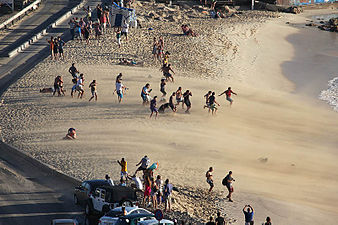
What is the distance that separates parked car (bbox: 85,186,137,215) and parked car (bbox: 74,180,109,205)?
53 cm

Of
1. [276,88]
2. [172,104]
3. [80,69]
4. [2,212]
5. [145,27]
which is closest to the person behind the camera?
[2,212]

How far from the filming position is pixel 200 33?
5306cm

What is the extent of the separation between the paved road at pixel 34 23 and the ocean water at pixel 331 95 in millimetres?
20641

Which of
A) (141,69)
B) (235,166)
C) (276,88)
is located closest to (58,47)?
(141,69)

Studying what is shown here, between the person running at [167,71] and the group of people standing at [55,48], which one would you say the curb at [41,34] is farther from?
the person running at [167,71]

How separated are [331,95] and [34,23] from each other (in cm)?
2444

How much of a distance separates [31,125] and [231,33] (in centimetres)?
2814

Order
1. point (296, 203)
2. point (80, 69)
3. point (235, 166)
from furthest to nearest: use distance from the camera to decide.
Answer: point (80, 69)
point (235, 166)
point (296, 203)

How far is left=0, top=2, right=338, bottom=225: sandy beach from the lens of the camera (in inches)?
993

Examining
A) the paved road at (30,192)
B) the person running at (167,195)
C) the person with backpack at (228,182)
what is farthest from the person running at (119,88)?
the person running at (167,195)

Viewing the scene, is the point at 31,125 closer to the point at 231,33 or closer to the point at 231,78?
the point at 231,78

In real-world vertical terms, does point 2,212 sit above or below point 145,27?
below

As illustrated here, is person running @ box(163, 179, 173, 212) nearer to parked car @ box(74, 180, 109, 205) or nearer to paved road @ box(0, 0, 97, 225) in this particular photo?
parked car @ box(74, 180, 109, 205)

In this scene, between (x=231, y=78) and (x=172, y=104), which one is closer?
(x=172, y=104)
